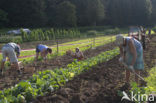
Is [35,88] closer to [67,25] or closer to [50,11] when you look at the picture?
[67,25]

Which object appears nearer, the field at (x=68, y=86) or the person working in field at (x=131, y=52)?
the field at (x=68, y=86)

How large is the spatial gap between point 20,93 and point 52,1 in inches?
1892

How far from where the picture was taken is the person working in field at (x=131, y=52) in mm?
4176

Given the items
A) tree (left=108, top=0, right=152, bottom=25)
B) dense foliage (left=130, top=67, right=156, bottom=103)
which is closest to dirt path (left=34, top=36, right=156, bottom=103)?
dense foliage (left=130, top=67, right=156, bottom=103)

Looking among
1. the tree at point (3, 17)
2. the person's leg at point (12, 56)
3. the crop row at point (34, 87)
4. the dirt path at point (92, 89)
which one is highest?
the tree at point (3, 17)

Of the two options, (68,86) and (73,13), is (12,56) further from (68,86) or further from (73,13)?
(73,13)

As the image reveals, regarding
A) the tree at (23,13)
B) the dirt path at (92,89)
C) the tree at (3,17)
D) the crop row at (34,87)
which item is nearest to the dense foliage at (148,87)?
the dirt path at (92,89)

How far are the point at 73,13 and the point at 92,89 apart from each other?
136ft

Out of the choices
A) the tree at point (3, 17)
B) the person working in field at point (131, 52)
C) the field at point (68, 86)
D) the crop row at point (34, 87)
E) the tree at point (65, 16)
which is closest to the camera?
the crop row at point (34, 87)

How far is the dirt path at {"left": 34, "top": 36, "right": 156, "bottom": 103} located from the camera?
410cm

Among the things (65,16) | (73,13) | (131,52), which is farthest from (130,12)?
(131,52)

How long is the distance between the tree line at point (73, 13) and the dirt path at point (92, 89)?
37837 millimetres

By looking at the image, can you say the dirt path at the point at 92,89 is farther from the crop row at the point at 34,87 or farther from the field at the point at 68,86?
the crop row at the point at 34,87

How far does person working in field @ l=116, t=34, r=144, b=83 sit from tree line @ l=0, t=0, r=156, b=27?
39164 millimetres
